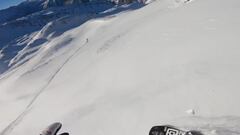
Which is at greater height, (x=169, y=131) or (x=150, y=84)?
(x=169, y=131)

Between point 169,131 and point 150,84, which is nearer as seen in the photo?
point 169,131

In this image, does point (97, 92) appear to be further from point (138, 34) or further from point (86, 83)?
point (138, 34)

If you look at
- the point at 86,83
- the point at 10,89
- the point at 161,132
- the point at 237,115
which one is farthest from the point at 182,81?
the point at 10,89

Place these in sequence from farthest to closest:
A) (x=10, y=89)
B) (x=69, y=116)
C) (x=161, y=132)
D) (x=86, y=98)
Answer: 1. (x=10, y=89)
2. (x=86, y=98)
3. (x=69, y=116)
4. (x=161, y=132)

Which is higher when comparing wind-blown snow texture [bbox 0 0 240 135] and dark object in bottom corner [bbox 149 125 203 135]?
dark object in bottom corner [bbox 149 125 203 135]

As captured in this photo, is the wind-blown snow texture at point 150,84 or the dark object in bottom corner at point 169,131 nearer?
the dark object in bottom corner at point 169,131

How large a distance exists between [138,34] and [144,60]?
20.9 feet

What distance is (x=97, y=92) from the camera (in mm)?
18328

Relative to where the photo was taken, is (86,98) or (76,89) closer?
(86,98)

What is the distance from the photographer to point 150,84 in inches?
630

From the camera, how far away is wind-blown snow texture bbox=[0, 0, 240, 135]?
1241 centimetres

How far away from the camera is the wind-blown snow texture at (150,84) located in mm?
12414

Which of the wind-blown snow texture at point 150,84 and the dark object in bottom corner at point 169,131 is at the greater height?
the dark object in bottom corner at point 169,131

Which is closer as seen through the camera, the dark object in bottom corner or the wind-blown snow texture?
the dark object in bottom corner
